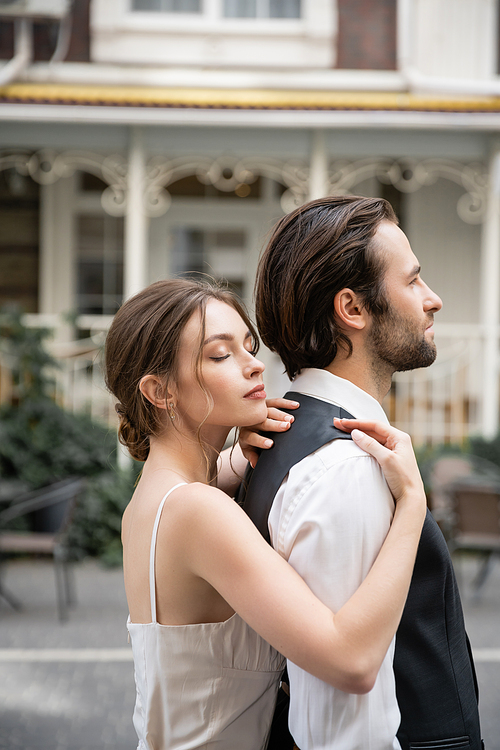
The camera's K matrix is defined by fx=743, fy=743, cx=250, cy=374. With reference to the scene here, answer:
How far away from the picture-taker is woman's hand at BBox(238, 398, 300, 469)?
162cm

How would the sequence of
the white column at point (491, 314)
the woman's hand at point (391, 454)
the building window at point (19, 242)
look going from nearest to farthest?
the woman's hand at point (391, 454) → the white column at point (491, 314) → the building window at point (19, 242)

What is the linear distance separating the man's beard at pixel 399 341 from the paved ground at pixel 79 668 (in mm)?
2846

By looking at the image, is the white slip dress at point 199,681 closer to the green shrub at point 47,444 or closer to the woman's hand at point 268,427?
the woman's hand at point 268,427

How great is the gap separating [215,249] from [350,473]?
366 inches

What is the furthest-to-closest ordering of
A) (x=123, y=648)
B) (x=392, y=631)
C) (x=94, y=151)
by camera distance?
(x=94, y=151) → (x=123, y=648) → (x=392, y=631)

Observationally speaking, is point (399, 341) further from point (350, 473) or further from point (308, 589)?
point (308, 589)

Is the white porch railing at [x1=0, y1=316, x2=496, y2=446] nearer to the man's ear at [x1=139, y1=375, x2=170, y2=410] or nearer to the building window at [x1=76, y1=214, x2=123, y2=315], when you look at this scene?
the building window at [x1=76, y1=214, x2=123, y2=315]

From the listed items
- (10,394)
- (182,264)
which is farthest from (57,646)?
(182,264)

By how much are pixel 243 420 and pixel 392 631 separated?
539mm

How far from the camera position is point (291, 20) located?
9422 mm

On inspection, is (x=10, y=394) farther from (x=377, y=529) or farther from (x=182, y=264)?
(x=377, y=529)

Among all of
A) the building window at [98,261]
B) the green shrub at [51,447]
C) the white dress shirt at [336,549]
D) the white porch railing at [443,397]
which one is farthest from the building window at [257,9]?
the white dress shirt at [336,549]

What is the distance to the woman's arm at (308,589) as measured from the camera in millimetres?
1296

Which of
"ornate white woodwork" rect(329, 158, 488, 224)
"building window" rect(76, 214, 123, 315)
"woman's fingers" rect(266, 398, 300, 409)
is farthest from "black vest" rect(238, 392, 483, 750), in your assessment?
"building window" rect(76, 214, 123, 315)
